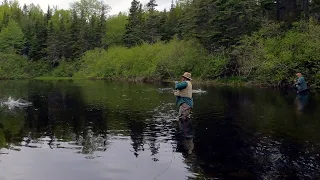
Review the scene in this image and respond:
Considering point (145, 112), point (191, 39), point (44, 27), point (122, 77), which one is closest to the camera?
point (145, 112)

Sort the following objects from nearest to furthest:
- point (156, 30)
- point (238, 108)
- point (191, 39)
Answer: point (238, 108) < point (191, 39) < point (156, 30)

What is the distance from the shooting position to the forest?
132 feet

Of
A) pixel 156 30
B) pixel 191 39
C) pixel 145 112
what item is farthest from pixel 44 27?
pixel 145 112

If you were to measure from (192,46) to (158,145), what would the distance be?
4720 cm

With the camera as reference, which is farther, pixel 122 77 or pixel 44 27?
pixel 44 27

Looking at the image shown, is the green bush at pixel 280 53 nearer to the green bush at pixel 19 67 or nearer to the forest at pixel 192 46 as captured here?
the forest at pixel 192 46

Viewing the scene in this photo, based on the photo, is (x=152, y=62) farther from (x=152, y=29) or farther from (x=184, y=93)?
(x=184, y=93)

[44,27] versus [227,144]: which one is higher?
[44,27]

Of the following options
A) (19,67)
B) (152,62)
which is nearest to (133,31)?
(152,62)

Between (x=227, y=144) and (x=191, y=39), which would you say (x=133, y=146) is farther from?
(x=191, y=39)

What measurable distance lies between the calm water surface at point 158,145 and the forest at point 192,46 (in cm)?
2272

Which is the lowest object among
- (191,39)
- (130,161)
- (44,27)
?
(130,161)

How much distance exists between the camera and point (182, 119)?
17.0 m

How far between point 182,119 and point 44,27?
8712 centimetres
